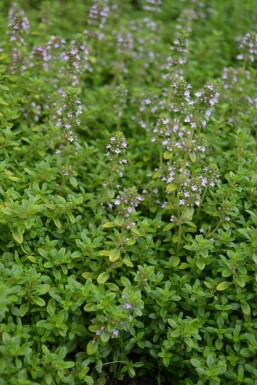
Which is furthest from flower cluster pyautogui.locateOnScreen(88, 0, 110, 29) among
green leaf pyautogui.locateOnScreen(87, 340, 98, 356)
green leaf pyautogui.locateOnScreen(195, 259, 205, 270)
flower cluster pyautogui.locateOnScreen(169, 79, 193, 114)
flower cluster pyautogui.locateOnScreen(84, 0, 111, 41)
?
green leaf pyautogui.locateOnScreen(87, 340, 98, 356)

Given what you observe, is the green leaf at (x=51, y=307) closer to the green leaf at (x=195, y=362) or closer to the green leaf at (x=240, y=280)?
the green leaf at (x=195, y=362)

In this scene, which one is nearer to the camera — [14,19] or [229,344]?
[229,344]

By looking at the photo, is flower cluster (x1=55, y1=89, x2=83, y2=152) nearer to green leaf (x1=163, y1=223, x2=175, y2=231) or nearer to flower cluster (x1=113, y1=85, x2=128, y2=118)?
green leaf (x1=163, y1=223, x2=175, y2=231)

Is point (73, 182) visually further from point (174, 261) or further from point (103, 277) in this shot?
point (174, 261)

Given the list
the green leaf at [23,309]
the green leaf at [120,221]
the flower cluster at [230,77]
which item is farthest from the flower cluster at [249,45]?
the green leaf at [23,309]

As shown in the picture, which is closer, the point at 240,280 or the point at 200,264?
the point at 240,280

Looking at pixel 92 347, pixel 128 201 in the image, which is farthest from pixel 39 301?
pixel 128 201

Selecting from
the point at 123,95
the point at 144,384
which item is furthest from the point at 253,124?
the point at 144,384

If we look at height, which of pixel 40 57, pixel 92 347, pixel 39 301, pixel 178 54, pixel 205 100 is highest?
pixel 205 100

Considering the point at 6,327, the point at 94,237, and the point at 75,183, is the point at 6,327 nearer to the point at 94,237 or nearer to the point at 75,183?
the point at 94,237
